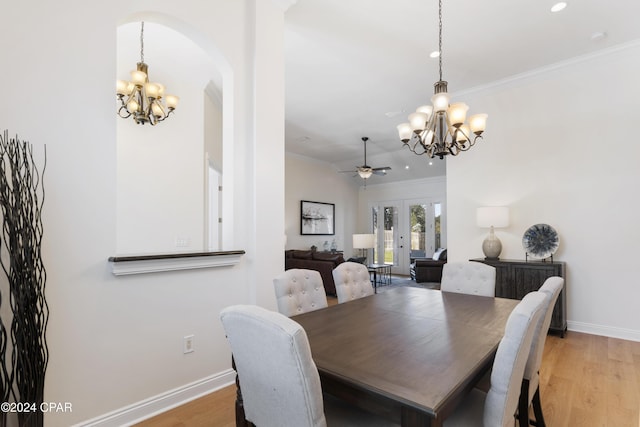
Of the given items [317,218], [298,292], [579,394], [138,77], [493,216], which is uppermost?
[138,77]

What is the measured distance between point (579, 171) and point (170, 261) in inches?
178

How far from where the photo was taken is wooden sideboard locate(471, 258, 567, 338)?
3605 mm

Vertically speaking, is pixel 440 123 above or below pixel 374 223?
above

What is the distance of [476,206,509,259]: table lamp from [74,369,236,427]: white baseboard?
342 cm

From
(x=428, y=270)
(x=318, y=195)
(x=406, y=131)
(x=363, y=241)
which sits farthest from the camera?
(x=318, y=195)

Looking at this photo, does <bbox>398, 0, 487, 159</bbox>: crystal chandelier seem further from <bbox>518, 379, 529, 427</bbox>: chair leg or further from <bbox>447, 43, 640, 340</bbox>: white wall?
<bbox>447, 43, 640, 340</bbox>: white wall

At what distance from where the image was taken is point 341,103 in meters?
5.03

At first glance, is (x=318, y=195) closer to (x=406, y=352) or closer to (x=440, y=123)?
(x=440, y=123)

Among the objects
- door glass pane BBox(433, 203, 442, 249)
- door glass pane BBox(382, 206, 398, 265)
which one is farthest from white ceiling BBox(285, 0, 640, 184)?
door glass pane BBox(382, 206, 398, 265)

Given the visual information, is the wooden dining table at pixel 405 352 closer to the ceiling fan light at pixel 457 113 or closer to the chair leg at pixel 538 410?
the chair leg at pixel 538 410

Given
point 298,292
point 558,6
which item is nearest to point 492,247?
point 558,6

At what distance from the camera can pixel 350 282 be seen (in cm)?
257

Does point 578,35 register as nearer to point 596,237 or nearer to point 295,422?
point 596,237

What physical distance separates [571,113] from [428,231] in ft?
17.8
